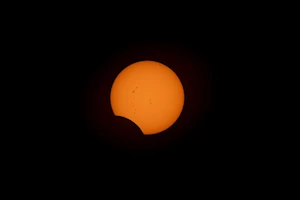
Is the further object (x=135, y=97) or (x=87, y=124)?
(x=87, y=124)

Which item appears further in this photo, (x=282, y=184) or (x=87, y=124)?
(x=87, y=124)

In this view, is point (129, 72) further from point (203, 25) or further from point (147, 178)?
point (147, 178)

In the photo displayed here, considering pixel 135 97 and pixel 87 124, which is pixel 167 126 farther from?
pixel 87 124

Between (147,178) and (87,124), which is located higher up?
(87,124)

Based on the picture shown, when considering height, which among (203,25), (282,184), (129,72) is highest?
(203,25)

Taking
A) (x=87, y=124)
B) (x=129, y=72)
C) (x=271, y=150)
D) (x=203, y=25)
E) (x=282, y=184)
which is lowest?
(x=282, y=184)

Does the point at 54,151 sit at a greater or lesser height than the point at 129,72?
lesser

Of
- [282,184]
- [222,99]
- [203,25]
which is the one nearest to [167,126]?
[222,99]

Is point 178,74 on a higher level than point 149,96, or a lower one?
higher

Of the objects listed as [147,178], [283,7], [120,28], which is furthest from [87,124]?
[283,7]
